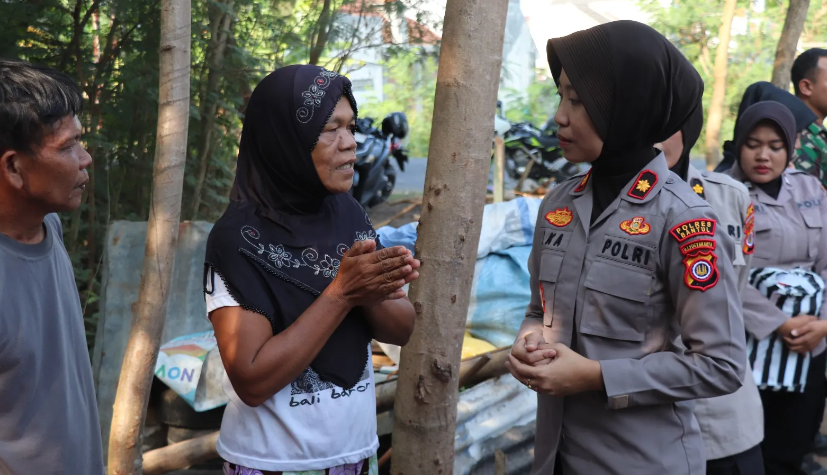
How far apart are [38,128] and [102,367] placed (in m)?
2.92

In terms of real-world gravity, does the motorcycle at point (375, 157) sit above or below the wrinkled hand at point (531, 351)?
below

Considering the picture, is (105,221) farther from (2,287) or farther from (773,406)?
(773,406)

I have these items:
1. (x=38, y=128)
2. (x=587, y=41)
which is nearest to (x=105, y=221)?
(x=38, y=128)

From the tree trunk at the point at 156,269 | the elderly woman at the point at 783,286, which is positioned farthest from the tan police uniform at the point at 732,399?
the tree trunk at the point at 156,269

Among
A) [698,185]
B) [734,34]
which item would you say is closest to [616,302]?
[698,185]

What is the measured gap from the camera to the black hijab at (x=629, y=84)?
193 centimetres

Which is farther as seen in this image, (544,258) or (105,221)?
(105,221)

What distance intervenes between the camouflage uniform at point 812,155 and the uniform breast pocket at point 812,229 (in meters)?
0.87

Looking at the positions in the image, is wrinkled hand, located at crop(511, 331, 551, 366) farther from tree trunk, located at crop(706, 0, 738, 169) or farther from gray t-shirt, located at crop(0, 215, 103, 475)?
tree trunk, located at crop(706, 0, 738, 169)

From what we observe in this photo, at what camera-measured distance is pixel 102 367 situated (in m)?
4.38

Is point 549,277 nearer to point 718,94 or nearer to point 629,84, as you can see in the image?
point 629,84

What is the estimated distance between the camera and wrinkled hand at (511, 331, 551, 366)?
1984 mm

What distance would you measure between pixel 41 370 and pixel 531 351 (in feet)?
3.84

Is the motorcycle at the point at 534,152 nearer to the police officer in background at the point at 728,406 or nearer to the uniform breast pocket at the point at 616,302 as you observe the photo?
the police officer in background at the point at 728,406
